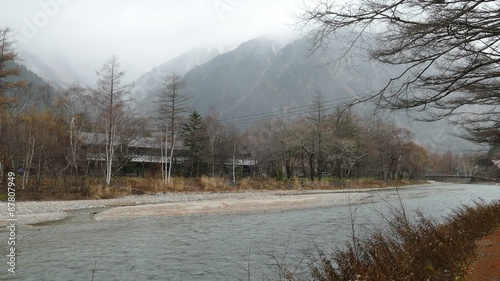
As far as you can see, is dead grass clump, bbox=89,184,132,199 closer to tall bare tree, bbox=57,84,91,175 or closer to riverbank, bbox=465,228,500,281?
tall bare tree, bbox=57,84,91,175

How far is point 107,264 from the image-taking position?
884 centimetres

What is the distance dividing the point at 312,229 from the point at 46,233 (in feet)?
33.8

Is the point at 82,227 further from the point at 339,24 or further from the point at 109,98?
the point at 109,98

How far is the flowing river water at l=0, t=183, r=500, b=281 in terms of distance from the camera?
800 cm

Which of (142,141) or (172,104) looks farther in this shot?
(142,141)

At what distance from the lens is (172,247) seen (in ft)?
36.0

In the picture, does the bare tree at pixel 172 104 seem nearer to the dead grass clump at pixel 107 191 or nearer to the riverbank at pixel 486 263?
the dead grass clump at pixel 107 191

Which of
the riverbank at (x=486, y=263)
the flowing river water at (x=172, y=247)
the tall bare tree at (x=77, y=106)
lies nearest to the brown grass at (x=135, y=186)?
the tall bare tree at (x=77, y=106)

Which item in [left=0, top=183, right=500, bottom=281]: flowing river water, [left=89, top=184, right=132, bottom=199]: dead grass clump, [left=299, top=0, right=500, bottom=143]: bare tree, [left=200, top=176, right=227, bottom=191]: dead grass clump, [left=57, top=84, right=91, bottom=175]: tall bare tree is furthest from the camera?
[left=57, top=84, right=91, bottom=175]: tall bare tree

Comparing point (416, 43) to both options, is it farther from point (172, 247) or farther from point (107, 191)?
point (107, 191)

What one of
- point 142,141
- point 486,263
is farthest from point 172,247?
point 142,141

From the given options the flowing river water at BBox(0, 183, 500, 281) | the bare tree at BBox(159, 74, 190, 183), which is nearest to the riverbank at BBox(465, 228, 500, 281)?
the flowing river water at BBox(0, 183, 500, 281)

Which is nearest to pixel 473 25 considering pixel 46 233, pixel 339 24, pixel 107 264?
pixel 339 24

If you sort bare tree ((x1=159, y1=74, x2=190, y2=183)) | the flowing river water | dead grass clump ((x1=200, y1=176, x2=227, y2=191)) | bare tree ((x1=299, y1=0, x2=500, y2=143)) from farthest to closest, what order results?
bare tree ((x1=159, y1=74, x2=190, y2=183)) → dead grass clump ((x1=200, y1=176, x2=227, y2=191)) → the flowing river water → bare tree ((x1=299, y1=0, x2=500, y2=143))
